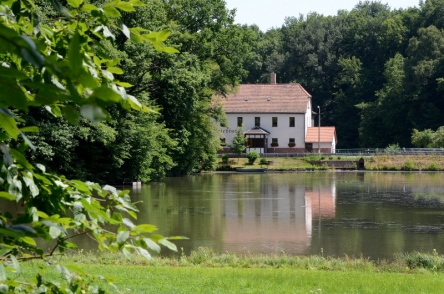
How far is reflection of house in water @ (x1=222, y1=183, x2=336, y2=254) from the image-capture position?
16.9 m

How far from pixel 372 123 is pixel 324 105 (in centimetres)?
957

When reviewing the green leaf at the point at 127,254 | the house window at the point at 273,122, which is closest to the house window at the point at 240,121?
the house window at the point at 273,122

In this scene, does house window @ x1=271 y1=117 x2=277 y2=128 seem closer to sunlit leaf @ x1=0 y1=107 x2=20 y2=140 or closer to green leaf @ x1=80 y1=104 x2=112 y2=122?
sunlit leaf @ x1=0 y1=107 x2=20 y2=140

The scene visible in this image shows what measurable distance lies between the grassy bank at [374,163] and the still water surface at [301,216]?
44.5ft

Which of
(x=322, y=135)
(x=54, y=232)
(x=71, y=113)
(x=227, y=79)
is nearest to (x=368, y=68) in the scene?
(x=322, y=135)

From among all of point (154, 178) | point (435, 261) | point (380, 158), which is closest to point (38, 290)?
point (435, 261)

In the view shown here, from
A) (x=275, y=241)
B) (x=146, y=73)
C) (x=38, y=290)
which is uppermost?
(x=146, y=73)

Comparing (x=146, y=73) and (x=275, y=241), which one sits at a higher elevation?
(x=146, y=73)

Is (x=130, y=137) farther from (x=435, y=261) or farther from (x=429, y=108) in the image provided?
(x=429, y=108)

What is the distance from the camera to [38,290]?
255 cm

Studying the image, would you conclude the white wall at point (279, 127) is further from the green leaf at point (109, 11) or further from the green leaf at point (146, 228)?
the green leaf at point (146, 228)

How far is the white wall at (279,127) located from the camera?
63562 mm

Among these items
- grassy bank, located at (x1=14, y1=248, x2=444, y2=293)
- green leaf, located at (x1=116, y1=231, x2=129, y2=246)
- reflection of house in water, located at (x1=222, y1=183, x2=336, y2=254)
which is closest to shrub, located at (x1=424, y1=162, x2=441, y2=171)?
reflection of house in water, located at (x1=222, y1=183, x2=336, y2=254)

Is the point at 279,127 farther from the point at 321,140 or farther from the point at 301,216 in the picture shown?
the point at 301,216
